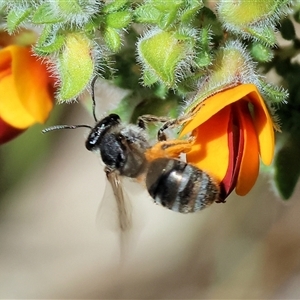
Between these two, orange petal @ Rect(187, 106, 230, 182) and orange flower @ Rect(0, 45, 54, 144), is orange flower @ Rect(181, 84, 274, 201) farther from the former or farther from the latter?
orange flower @ Rect(0, 45, 54, 144)

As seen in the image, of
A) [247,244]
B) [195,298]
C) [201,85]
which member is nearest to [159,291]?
[195,298]

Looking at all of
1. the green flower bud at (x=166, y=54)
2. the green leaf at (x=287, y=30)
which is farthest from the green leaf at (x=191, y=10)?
the green leaf at (x=287, y=30)

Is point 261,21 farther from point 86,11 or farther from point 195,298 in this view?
point 195,298

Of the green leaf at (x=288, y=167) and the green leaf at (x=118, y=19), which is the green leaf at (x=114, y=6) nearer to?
the green leaf at (x=118, y=19)

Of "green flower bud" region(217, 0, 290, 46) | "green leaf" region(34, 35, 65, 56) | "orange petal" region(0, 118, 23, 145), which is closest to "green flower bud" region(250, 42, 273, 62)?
"green flower bud" region(217, 0, 290, 46)

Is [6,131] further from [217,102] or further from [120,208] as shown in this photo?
[217,102]

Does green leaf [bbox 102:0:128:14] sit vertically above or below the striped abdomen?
above
